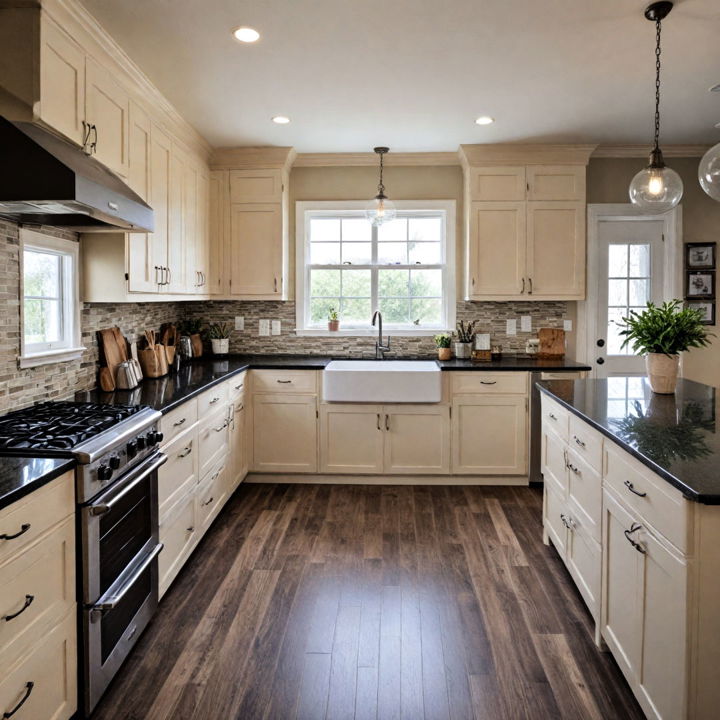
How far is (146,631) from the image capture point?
7.58 feet

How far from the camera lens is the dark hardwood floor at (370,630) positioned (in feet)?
6.22

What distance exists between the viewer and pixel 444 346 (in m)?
4.53

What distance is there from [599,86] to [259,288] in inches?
105

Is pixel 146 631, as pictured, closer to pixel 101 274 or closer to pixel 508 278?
pixel 101 274

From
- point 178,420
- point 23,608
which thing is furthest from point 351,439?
point 23,608

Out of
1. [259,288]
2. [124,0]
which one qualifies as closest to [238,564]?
[259,288]

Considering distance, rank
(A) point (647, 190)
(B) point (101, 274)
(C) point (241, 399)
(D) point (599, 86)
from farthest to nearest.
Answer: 1. (C) point (241, 399)
2. (D) point (599, 86)
3. (B) point (101, 274)
4. (A) point (647, 190)

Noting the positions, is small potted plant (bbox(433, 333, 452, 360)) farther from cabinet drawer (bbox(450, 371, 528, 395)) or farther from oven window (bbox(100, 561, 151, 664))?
oven window (bbox(100, 561, 151, 664))

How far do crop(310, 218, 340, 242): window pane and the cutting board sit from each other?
187 cm

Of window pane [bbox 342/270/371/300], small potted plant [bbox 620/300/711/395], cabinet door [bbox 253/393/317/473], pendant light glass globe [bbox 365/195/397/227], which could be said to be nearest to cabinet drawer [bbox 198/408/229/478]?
cabinet door [bbox 253/393/317/473]

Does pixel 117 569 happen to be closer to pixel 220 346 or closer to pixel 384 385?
pixel 384 385

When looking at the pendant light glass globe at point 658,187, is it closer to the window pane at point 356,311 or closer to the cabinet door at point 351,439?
the cabinet door at point 351,439

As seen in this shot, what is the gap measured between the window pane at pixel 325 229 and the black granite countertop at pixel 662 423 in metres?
2.37

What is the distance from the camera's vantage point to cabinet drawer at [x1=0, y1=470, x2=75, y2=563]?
142 cm
